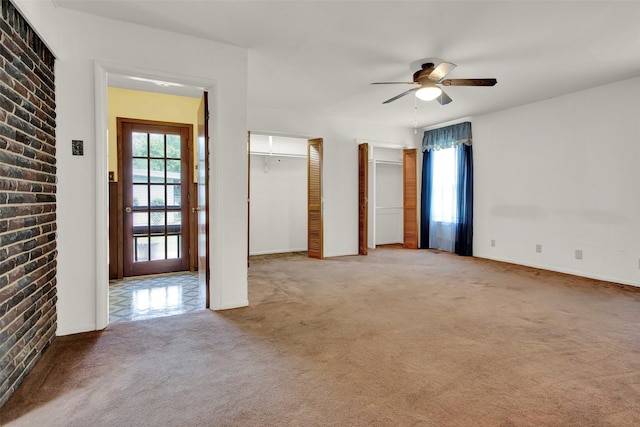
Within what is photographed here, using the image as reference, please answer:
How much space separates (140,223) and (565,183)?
5.90m

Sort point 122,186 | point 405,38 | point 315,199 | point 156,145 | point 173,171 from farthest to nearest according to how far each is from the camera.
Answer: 1. point 315,199
2. point 173,171
3. point 156,145
4. point 122,186
5. point 405,38

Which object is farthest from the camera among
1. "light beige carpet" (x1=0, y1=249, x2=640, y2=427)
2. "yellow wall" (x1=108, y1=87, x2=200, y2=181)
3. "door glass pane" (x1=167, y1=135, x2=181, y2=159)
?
"door glass pane" (x1=167, y1=135, x2=181, y2=159)

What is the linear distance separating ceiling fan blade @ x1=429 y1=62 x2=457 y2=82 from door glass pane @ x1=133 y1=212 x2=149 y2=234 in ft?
13.0

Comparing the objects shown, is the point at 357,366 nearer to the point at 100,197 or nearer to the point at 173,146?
the point at 100,197

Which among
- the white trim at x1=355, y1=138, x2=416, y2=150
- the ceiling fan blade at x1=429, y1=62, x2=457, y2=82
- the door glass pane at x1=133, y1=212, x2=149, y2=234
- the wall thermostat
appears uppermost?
the ceiling fan blade at x1=429, y1=62, x2=457, y2=82

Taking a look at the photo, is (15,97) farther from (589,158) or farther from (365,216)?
(589,158)

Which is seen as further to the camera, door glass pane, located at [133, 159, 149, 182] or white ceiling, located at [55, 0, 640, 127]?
door glass pane, located at [133, 159, 149, 182]

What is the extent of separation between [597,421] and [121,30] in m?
4.00

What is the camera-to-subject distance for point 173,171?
4.80 metres

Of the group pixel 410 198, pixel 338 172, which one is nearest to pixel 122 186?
pixel 338 172

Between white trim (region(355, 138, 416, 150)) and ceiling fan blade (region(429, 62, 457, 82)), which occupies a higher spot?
ceiling fan blade (region(429, 62, 457, 82))

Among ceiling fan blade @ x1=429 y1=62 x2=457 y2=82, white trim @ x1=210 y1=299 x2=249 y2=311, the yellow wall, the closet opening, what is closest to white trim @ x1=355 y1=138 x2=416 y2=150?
the closet opening

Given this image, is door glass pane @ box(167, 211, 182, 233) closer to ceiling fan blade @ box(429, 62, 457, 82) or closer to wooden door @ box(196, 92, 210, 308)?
wooden door @ box(196, 92, 210, 308)

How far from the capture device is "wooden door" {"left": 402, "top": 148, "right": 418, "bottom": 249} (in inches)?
273
